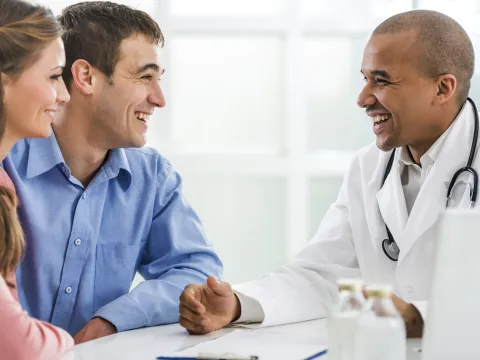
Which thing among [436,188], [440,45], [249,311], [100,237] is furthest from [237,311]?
[440,45]

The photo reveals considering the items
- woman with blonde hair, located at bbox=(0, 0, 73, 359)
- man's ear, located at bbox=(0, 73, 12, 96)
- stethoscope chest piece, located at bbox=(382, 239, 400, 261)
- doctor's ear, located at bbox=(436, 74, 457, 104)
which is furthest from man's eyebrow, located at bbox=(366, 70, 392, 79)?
man's ear, located at bbox=(0, 73, 12, 96)

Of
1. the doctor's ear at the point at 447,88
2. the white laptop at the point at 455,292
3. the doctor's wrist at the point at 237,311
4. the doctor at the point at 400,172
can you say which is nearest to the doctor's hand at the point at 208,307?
the doctor's wrist at the point at 237,311

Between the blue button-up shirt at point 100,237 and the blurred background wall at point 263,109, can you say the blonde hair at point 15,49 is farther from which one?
the blurred background wall at point 263,109

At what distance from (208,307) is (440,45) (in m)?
0.96

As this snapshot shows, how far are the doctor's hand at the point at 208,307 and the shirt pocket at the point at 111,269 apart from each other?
1.24ft

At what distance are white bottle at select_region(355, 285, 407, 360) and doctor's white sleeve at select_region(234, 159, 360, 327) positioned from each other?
2.27ft

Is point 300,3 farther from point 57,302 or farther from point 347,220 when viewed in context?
point 57,302

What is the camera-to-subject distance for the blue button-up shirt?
2.05 m

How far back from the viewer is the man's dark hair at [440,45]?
2191 millimetres

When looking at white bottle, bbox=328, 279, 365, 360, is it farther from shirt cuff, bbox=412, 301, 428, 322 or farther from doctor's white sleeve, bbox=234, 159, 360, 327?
doctor's white sleeve, bbox=234, 159, 360, 327

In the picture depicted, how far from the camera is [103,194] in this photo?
2146 mm

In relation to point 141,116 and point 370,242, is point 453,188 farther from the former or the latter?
point 141,116

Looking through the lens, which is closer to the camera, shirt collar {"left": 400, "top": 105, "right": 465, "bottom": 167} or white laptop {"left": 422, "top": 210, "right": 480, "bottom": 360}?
white laptop {"left": 422, "top": 210, "right": 480, "bottom": 360}

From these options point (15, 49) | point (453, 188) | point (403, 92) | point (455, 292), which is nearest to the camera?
point (455, 292)
